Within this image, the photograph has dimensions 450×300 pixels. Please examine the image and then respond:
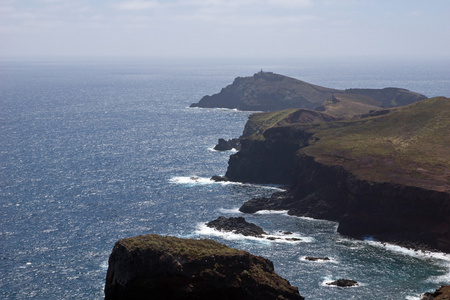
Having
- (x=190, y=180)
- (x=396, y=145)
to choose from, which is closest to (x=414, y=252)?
(x=396, y=145)

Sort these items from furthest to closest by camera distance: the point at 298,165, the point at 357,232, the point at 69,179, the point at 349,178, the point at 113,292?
1. the point at 69,179
2. the point at 298,165
3. the point at 349,178
4. the point at 357,232
5. the point at 113,292

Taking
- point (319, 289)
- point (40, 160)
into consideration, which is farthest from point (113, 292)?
point (40, 160)

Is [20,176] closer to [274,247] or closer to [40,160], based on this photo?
[40,160]

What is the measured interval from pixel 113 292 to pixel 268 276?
18384mm

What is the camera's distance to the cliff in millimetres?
121938

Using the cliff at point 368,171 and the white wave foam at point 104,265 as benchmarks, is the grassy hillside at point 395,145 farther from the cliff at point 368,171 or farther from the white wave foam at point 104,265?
the white wave foam at point 104,265

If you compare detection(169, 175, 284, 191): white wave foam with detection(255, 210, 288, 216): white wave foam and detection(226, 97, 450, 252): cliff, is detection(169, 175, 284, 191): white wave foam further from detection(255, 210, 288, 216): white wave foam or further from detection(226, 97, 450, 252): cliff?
detection(255, 210, 288, 216): white wave foam

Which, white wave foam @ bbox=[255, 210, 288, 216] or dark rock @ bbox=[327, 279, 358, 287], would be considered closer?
dark rock @ bbox=[327, 279, 358, 287]

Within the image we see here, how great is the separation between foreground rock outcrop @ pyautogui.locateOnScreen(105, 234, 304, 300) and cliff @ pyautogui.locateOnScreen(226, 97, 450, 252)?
59892 mm

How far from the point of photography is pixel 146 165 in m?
187

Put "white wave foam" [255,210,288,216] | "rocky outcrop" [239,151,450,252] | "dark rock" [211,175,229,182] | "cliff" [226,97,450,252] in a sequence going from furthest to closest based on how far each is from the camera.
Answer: "dark rock" [211,175,229,182] → "white wave foam" [255,210,288,216] → "cliff" [226,97,450,252] → "rocky outcrop" [239,151,450,252]

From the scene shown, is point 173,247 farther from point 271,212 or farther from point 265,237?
point 271,212

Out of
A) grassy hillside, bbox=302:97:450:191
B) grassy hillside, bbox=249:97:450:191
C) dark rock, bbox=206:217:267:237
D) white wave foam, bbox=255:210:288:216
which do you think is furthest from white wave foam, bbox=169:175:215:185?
dark rock, bbox=206:217:267:237

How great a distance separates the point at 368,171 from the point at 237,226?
34946mm
